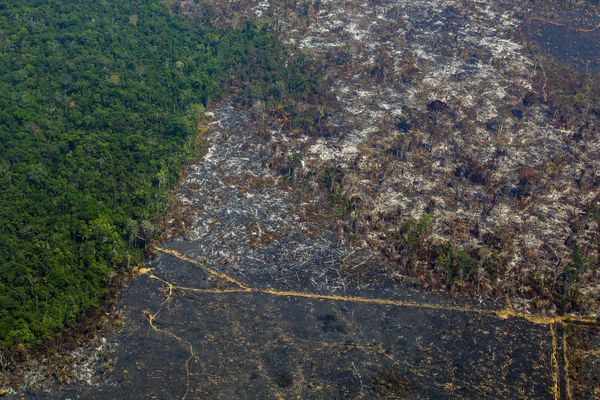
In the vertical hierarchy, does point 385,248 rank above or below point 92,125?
below

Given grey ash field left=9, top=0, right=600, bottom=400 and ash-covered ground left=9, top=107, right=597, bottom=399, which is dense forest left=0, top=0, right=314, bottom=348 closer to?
grey ash field left=9, top=0, right=600, bottom=400

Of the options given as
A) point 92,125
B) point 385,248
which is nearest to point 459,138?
point 385,248

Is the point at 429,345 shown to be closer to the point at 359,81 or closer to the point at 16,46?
the point at 359,81

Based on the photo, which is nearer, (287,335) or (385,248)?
(287,335)

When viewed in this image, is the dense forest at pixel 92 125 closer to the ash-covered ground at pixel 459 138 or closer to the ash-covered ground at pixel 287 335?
the ash-covered ground at pixel 287 335

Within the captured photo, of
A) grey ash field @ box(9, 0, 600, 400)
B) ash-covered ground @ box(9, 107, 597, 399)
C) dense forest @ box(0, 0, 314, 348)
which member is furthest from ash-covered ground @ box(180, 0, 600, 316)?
dense forest @ box(0, 0, 314, 348)

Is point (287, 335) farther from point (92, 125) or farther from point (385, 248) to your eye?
point (92, 125)

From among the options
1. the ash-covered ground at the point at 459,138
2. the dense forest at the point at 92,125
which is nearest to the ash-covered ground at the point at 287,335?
the ash-covered ground at the point at 459,138
